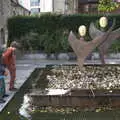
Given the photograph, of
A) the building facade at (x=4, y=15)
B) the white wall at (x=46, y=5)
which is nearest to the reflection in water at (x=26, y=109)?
the building facade at (x=4, y=15)

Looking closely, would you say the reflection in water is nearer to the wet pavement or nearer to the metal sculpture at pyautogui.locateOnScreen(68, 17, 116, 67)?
the wet pavement

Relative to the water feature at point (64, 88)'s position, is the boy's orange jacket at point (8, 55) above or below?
above

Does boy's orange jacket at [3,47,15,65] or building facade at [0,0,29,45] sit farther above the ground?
building facade at [0,0,29,45]

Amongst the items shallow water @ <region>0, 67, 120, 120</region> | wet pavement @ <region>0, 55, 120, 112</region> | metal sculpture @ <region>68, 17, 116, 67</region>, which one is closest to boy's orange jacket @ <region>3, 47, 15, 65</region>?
wet pavement @ <region>0, 55, 120, 112</region>

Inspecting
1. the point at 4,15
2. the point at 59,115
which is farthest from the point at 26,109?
the point at 4,15

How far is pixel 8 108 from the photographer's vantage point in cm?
1139

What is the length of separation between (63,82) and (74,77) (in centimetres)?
93

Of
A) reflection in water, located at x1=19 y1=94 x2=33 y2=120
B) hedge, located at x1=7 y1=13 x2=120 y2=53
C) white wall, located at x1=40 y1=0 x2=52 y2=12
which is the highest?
white wall, located at x1=40 y1=0 x2=52 y2=12

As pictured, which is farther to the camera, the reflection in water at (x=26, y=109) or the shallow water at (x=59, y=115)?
the reflection in water at (x=26, y=109)

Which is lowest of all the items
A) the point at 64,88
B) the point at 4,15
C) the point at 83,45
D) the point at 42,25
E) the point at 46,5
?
the point at 64,88

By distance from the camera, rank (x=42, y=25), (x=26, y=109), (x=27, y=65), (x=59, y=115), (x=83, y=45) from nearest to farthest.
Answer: (x=59, y=115) → (x=26, y=109) → (x=83, y=45) → (x=27, y=65) → (x=42, y=25)

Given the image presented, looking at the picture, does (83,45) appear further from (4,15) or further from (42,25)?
(4,15)

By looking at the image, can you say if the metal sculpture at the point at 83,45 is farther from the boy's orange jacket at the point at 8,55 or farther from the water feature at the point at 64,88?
the boy's orange jacket at the point at 8,55

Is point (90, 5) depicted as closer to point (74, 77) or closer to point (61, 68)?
point (61, 68)
